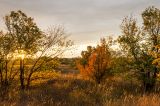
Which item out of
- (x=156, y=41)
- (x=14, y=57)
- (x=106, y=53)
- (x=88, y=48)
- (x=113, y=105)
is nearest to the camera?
(x=113, y=105)

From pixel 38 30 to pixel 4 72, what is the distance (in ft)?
11.6

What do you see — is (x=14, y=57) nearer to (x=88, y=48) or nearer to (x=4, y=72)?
(x=4, y=72)

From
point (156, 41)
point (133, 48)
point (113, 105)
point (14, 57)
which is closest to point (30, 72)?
point (14, 57)

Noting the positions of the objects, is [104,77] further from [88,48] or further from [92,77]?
[88,48]

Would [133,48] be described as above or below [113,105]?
above

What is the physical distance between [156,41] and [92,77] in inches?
322

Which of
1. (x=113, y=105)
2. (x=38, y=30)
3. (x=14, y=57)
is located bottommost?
(x=113, y=105)

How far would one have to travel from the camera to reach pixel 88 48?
3766 cm

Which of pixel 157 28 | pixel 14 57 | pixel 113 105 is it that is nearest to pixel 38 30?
pixel 14 57

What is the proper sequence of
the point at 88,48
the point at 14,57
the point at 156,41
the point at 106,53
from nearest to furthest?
the point at 14,57
the point at 156,41
the point at 106,53
the point at 88,48

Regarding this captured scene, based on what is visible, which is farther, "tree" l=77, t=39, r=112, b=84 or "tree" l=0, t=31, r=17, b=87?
"tree" l=77, t=39, r=112, b=84

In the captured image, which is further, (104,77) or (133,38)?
(104,77)

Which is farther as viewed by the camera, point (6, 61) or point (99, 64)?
point (99, 64)

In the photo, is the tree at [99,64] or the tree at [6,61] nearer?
the tree at [6,61]
